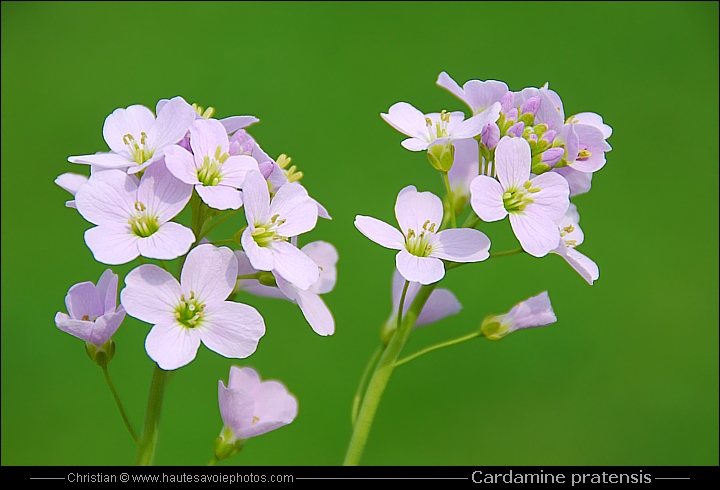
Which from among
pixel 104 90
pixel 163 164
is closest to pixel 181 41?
pixel 104 90

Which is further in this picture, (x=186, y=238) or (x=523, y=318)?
(x=523, y=318)

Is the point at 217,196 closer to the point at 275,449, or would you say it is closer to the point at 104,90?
the point at 275,449

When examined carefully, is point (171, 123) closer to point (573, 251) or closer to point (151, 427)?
point (151, 427)

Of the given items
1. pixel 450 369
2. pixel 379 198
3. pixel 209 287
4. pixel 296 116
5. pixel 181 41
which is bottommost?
pixel 450 369

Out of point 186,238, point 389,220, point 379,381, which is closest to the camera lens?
point 186,238

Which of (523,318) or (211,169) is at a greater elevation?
(211,169)

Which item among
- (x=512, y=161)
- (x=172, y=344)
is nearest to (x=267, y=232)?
(x=172, y=344)

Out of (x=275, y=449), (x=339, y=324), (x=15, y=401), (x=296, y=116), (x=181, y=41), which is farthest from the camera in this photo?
(x=181, y=41)
